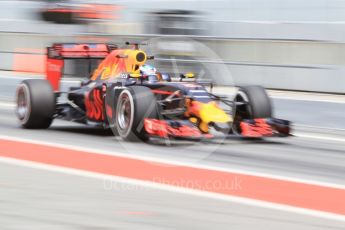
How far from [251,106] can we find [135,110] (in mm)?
1744

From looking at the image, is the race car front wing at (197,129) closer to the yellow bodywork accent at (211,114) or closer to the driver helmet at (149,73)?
the yellow bodywork accent at (211,114)

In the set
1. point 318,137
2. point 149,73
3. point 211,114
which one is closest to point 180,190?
point 211,114

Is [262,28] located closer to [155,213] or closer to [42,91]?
[42,91]

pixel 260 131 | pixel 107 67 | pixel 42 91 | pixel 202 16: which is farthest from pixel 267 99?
pixel 202 16

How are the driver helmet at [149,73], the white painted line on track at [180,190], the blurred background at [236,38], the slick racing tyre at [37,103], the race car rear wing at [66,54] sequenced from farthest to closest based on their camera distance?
the blurred background at [236,38] < the race car rear wing at [66,54] < the slick racing tyre at [37,103] < the driver helmet at [149,73] < the white painted line on track at [180,190]

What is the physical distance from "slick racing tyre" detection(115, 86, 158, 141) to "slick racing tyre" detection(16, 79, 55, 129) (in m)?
1.68

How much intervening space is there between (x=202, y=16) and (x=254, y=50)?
11.3 ft

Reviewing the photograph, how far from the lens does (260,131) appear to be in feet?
34.3

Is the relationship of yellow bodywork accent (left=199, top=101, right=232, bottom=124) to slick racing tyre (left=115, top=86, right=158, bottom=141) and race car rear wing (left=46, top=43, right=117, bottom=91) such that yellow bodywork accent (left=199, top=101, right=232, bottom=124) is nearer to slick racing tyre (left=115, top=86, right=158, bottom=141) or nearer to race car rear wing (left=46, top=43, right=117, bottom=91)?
slick racing tyre (left=115, top=86, right=158, bottom=141)

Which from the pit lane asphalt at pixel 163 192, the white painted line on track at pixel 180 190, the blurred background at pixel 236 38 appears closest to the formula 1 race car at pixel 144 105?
the pit lane asphalt at pixel 163 192

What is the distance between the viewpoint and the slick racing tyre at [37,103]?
11.6m

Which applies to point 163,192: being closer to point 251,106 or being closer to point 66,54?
point 251,106

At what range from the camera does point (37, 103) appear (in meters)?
11.6

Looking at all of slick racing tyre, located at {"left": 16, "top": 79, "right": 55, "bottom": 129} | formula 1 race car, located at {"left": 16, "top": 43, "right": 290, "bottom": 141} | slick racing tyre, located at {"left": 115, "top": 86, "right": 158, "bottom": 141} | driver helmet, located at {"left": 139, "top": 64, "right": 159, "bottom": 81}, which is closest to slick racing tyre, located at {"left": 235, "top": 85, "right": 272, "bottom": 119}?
formula 1 race car, located at {"left": 16, "top": 43, "right": 290, "bottom": 141}
